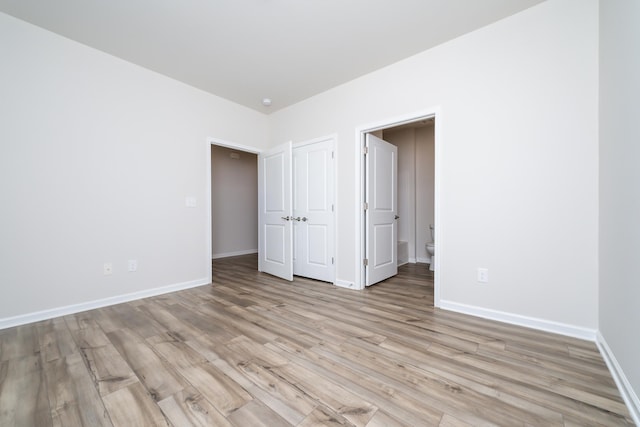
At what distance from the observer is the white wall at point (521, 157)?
73.4 inches

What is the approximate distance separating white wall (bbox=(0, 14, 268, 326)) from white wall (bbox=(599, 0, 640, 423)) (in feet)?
12.5

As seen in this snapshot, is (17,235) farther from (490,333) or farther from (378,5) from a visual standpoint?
(490,333)

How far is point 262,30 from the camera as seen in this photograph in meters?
2.33

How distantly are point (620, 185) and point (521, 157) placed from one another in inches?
28.9

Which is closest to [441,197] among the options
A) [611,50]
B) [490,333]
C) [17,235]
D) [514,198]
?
[514,198]

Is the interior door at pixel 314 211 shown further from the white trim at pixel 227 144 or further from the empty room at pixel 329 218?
the white trim at pixel 227 144

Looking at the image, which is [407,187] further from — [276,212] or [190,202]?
[190,202]

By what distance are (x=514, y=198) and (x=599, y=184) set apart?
49cm

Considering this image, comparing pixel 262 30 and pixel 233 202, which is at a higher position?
pixel 262 30

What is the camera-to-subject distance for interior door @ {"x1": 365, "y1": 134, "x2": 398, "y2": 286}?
320cm

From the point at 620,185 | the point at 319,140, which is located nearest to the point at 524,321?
the point at 620,185

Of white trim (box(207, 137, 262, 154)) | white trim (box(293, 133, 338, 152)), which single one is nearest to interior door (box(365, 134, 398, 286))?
white trim (box(293, 133, 338, 152))

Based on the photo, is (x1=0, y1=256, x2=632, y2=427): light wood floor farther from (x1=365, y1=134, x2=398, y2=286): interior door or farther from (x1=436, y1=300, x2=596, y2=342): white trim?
(x1=365, y1=134, x2=398, y2=286): interior door

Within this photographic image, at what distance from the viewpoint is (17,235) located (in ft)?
7.14
